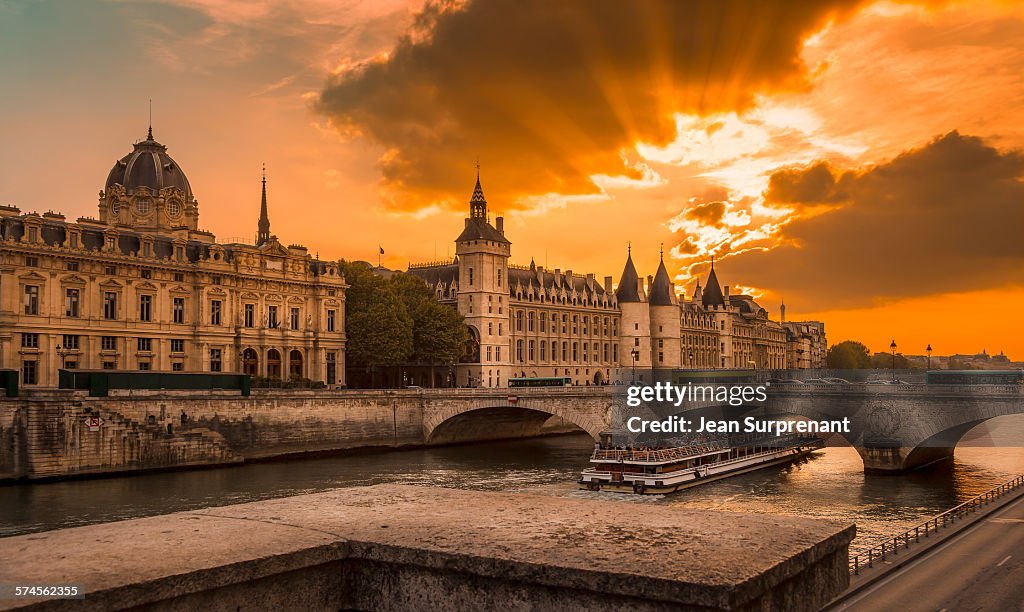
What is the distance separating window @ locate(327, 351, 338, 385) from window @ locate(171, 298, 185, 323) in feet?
54.0

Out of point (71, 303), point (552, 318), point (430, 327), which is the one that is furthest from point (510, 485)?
point (552, 318)

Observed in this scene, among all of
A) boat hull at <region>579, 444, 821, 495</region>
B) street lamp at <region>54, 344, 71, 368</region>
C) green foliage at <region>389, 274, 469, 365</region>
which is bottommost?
boat hull at <region>579, 444, 821, 495</region>

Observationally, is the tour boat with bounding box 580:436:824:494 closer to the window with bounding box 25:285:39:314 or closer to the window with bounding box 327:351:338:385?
the window with bounding box 327:351:338:385

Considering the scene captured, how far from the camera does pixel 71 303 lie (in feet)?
231

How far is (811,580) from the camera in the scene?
192 inches

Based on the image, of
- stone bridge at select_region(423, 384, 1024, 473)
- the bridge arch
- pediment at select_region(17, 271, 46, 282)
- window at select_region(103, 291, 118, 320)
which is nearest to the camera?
stone bridge at select_region(423, 384, 1024, 473)

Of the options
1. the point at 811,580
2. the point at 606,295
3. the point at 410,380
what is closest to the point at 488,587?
the point at 811,580

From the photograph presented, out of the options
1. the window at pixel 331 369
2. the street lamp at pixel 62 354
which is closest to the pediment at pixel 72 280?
the street lamp at pixel 62 354

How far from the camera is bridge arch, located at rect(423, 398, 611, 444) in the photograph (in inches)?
3012

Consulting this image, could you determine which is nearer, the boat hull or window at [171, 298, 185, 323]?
the boat hull

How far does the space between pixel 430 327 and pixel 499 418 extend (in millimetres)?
19405

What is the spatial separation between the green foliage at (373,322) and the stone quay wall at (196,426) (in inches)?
598

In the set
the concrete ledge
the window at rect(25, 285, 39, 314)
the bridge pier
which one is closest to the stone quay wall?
the window at rect(25, 285, 39, 314)

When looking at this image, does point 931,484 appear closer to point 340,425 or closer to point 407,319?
point 340,425
